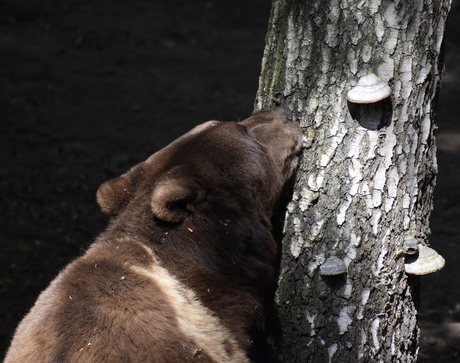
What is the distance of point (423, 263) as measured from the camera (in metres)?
3.45

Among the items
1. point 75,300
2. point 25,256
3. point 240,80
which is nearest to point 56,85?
point 240,80

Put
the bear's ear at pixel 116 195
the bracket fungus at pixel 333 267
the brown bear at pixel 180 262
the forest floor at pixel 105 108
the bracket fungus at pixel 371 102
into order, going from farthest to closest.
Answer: the forest floor at pixel 105 108 < the bear's ear at pixel 116 195 < the bracket fungus at pixel 333 267 < the bracket fungus at pixel 371 102 < the brown bear at pixel 180 262

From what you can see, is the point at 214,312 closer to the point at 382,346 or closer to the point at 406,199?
the point at 382,346

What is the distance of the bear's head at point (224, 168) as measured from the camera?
353 cm

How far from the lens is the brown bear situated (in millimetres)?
3164

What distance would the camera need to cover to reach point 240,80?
914 cm

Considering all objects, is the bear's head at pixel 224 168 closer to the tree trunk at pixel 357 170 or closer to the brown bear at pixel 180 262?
the brown bear at pixel 180 262

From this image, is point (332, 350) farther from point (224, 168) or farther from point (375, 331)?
point (224, 168)

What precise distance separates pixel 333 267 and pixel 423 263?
0.45 metres

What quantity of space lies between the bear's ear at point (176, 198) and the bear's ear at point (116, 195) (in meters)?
0.27

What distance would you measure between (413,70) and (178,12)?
8.00 metres

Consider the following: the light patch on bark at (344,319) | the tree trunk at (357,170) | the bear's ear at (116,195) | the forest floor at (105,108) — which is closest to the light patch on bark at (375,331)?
the tree trunk at (357,170)

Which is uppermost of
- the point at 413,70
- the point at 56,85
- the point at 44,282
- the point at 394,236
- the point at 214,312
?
the point at 413,70

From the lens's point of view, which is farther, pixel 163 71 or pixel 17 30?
pixel 17 30
